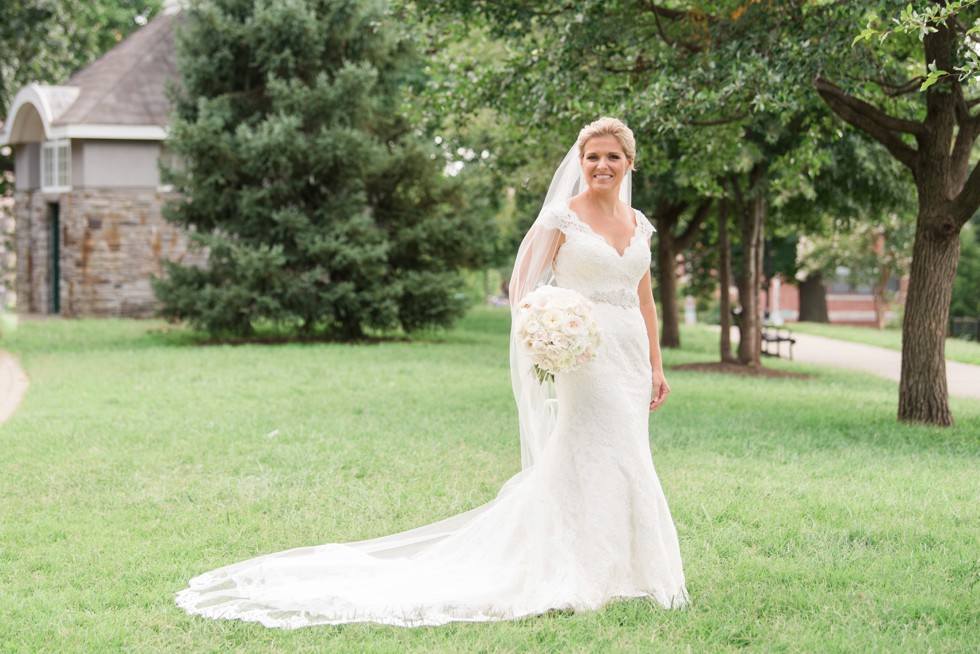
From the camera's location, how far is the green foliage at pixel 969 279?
38.2 metres

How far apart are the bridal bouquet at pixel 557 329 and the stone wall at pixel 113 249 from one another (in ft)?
75.4

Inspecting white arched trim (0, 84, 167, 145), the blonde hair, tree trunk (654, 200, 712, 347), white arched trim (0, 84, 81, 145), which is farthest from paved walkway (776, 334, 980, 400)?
white arched trim (0, 84, 81, 145)

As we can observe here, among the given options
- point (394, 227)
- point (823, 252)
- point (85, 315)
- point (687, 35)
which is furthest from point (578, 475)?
point (823, 252)

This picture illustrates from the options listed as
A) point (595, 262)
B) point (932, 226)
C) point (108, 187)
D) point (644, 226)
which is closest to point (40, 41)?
point (108, 187)

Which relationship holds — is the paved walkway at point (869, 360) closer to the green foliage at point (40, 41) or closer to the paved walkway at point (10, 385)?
the paved walkway at point (10, 385)

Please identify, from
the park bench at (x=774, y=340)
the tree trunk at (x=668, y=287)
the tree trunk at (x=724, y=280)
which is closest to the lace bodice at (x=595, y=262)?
the tree trunk at (x=724, y=280)

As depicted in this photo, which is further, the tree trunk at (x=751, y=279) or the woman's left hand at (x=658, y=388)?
the tree trunk at (x=751, y=279)

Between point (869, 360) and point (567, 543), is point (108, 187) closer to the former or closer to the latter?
point (869, 360)

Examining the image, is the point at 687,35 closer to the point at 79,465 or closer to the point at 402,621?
the point at 79,465

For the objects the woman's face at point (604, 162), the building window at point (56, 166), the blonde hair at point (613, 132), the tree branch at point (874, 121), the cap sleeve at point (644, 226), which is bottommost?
the cap sleeve at point (644, 226)

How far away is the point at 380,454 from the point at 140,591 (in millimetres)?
4027

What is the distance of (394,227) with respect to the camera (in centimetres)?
2311

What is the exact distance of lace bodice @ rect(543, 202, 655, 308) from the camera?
5355 millimetres

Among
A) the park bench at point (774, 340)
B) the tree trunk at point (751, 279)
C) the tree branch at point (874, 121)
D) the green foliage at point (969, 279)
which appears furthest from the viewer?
the green foliage at point (969, 279)
